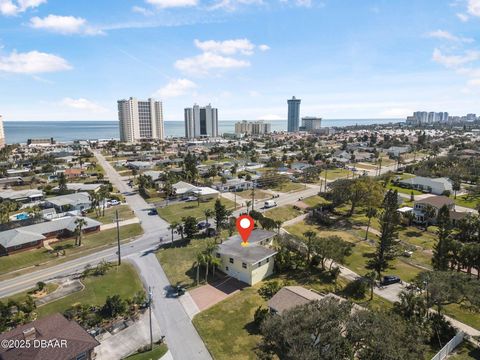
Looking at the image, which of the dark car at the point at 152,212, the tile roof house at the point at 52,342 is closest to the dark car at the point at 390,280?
the tile roof house at the point at 52,342

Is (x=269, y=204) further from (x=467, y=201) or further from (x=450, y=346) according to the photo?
(x=467, y=201)

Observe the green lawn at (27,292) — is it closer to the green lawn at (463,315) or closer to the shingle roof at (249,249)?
the shingle roof at (249,249)

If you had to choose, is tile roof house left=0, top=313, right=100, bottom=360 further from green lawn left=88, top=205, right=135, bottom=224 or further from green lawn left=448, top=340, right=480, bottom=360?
green lawn left=88, top=205, right=135, bottom=224

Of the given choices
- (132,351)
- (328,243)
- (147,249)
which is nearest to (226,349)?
(132,351)

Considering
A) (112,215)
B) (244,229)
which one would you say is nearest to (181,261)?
(244,229)

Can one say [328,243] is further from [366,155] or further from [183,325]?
[366,155]

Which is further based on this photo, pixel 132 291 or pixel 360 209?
pixel 360 209

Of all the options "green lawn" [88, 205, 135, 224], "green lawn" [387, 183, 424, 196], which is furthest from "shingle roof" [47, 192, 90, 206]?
"green lawn" [387, 183, 424, 196]
